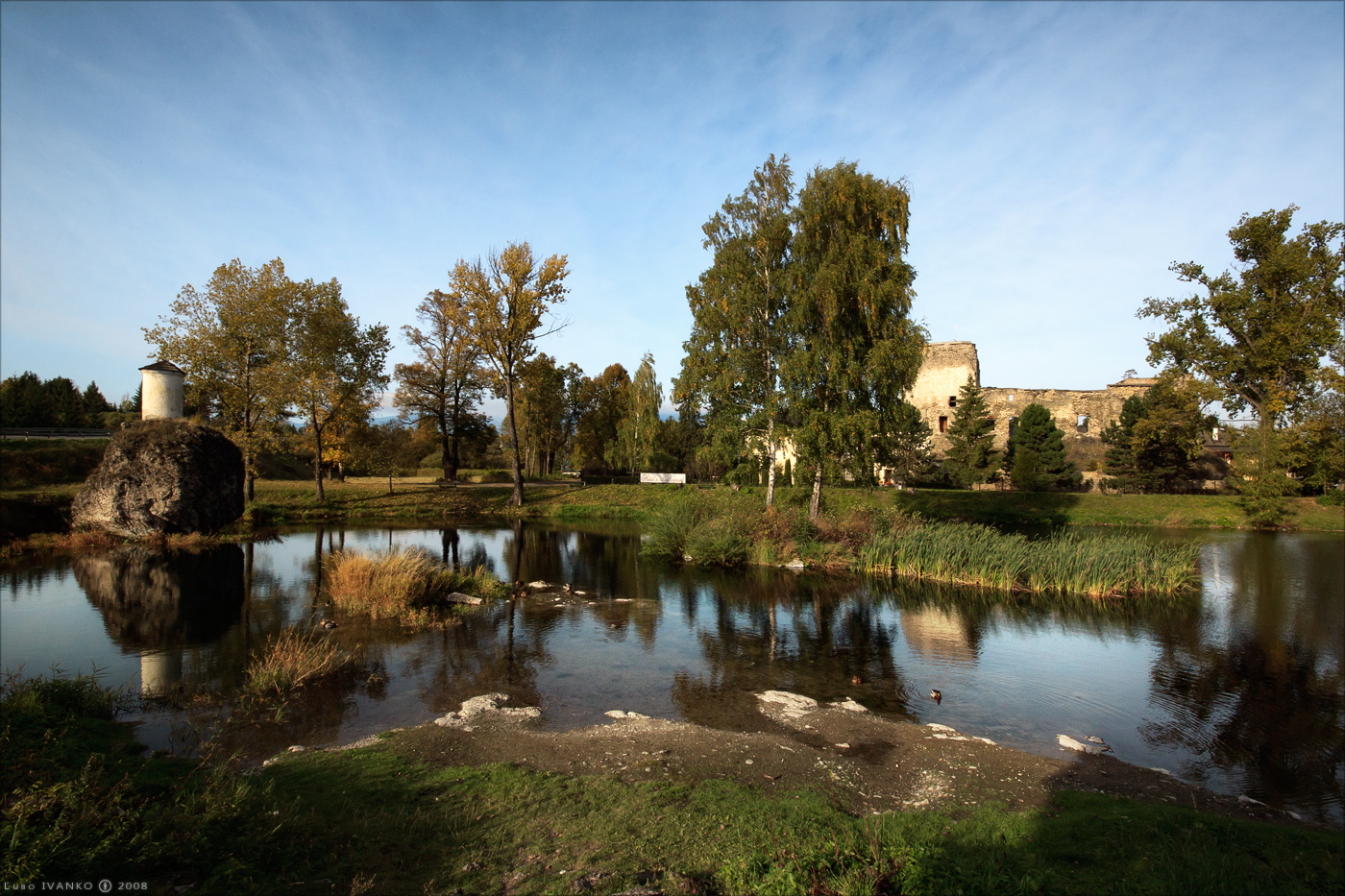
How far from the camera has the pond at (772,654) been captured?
7840 mm

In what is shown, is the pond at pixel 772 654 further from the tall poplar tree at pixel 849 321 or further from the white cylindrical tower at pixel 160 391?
the white cylindrical tower at pixel 160 391

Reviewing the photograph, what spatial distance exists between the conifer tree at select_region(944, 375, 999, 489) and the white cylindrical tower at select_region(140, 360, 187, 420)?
3889 centimetres

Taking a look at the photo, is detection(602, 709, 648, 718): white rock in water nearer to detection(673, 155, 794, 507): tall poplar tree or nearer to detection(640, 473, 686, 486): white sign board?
detection(673, 155, 794, 507): tall poplar tree

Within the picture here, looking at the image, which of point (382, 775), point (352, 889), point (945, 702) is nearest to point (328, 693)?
point (382, 775)

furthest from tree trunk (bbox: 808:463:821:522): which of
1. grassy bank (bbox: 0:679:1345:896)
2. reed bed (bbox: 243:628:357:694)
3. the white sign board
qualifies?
the white sign board

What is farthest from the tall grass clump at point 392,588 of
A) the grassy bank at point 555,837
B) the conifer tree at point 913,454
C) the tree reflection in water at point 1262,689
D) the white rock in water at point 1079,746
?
the conifer tree at point 913,454

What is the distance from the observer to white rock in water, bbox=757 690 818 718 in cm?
831

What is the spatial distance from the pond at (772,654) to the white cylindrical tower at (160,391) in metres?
7.22

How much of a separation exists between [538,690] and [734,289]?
57.2 ft

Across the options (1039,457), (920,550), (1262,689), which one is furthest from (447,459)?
(1262,689)

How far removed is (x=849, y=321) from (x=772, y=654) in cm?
1449

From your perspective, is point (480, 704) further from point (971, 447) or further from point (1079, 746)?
point (971, 447)

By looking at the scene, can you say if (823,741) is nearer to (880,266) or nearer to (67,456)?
(880,266)

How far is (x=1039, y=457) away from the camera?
3753 cm
